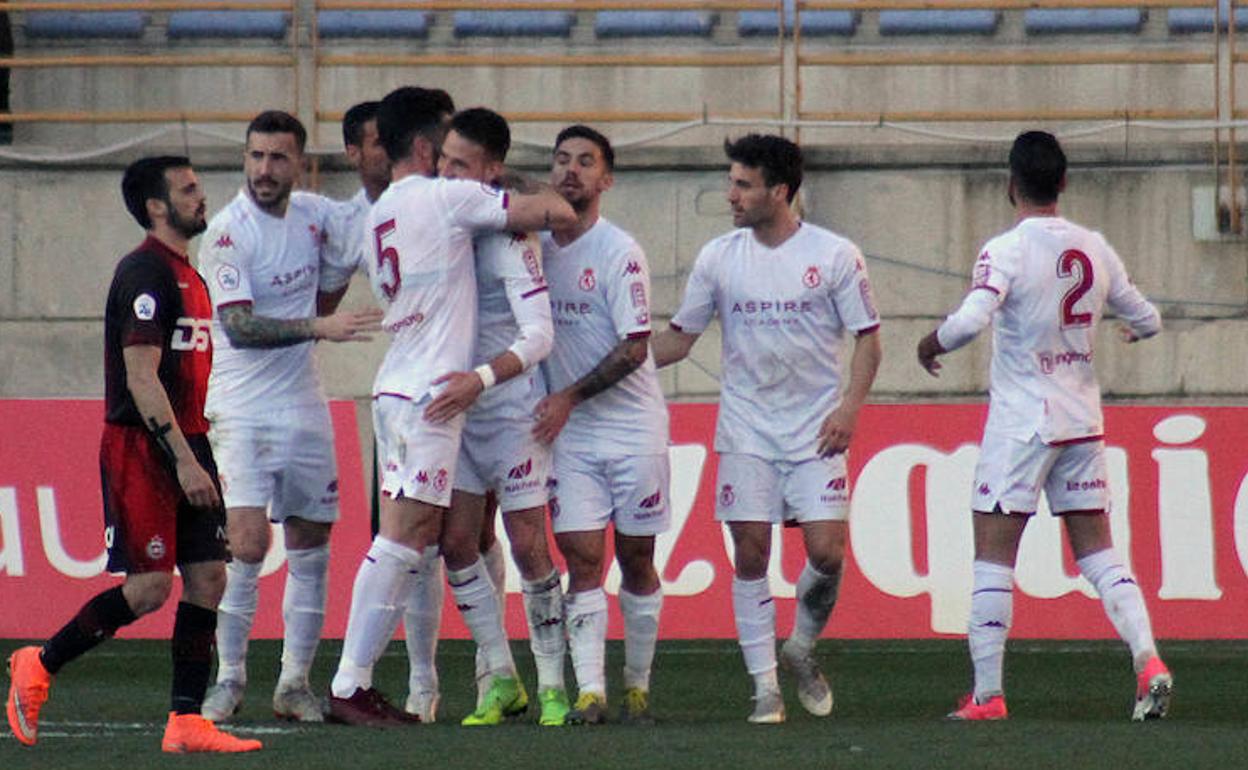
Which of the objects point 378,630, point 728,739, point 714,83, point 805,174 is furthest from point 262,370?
point 714,83

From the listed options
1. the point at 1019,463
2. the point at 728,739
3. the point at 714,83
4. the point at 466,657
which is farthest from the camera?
the point at 714,83

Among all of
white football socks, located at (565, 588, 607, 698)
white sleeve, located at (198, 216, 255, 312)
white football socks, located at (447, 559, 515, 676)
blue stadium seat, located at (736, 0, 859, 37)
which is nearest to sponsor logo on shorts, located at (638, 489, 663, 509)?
white football socks, located at (565, 588, 607, 698)

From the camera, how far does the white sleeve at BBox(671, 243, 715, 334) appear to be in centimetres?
896

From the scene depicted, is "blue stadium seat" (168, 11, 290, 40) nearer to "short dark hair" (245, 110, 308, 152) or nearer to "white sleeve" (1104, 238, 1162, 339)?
"short dark hair" (245, 110, 308, 152)

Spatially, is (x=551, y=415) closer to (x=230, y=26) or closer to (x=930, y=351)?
(x=930, y=351)

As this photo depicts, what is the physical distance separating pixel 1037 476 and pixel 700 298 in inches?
55.3

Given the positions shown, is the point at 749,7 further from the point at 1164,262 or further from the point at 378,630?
the point at 378,630

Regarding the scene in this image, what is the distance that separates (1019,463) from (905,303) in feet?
19.9

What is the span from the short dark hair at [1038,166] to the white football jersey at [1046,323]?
0.09m

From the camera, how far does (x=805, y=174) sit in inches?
571

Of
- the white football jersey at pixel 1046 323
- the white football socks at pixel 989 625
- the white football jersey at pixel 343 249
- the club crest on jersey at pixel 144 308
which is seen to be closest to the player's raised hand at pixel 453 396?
the club crest on jersey at pixel 144 308

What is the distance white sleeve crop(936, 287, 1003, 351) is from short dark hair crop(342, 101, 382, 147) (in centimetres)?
223

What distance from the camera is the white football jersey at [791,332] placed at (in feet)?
28.7

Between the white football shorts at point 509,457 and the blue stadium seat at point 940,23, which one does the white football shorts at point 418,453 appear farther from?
the blue stadium seat at point 940,23
